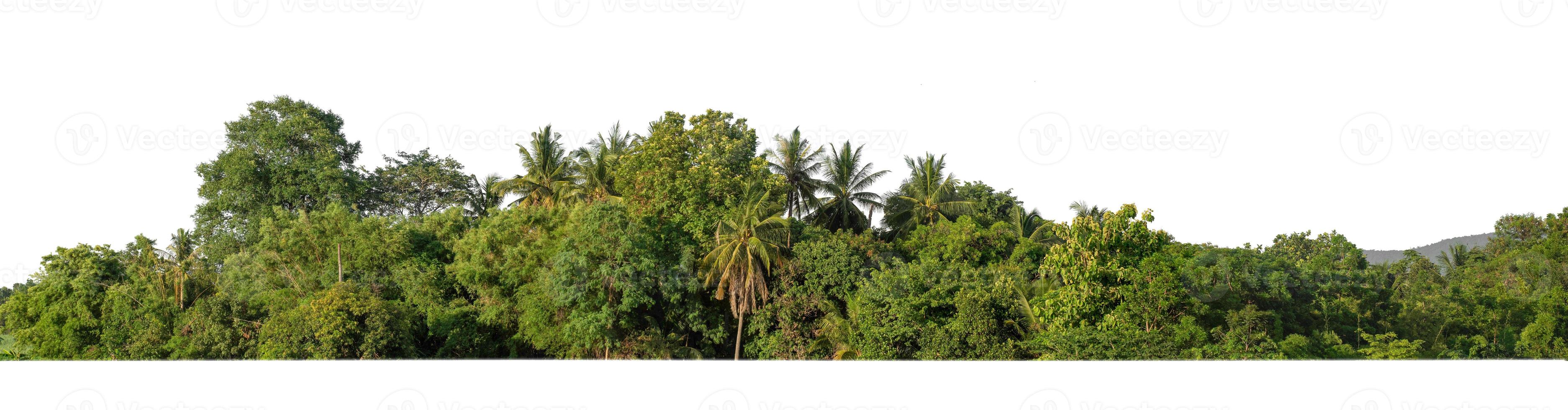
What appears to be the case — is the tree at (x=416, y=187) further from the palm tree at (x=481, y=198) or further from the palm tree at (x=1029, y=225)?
the palm tree at (x=1029, y=225)

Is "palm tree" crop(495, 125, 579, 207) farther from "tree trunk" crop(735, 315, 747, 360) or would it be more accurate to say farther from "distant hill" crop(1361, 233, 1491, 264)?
"distant hill" crop(1361, 233, 1491, 264)

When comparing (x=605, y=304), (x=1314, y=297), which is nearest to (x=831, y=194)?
(x=605, y=304)

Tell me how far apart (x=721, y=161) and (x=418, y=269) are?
7.70 metres

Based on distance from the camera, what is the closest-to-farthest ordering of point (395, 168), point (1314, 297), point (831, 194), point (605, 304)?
1. point (1314, 297)
2. point (605, 304)
3. point (831, 194)
4. point (395, 168)

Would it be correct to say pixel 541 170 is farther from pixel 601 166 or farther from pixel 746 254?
pixel 746 254

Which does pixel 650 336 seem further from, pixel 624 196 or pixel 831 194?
pixel 831 194

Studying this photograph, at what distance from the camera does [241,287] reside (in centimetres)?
2244

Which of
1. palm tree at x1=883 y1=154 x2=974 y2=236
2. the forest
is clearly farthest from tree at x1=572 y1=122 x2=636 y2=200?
palm tree at x1=883 y1=154 x2=974 y2=236

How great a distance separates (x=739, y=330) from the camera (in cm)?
2202

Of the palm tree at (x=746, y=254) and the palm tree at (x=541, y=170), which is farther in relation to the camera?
the palm tree at (x=541, y=170)

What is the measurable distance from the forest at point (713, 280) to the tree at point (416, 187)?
2994 mm

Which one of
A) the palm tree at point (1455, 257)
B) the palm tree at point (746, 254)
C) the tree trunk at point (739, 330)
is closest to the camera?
the palm tree at point (746, 254)

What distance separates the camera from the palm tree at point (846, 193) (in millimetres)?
25828

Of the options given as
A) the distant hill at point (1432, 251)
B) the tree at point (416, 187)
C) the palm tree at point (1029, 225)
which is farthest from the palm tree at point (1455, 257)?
the tree at point (416, 187)
